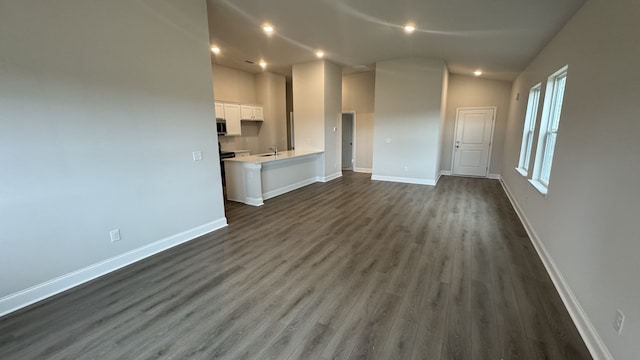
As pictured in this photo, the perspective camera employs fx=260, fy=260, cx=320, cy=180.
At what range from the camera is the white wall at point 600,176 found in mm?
1493

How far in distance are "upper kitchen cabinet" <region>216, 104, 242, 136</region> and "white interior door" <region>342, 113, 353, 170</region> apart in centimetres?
339

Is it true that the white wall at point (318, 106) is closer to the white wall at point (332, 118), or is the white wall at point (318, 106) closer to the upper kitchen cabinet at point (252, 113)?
the white wall at point (332, 118)

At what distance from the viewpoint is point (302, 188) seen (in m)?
6.17

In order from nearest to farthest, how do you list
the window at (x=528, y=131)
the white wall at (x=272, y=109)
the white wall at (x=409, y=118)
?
1. the window at (x=528, y=131)
2. the white wall at (x=409, y=118)
3. the white wall at (x=272, y=109)

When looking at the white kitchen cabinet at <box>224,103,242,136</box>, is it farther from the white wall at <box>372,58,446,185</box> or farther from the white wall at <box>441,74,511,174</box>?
the white wall at <box>441,74,511,174</box>

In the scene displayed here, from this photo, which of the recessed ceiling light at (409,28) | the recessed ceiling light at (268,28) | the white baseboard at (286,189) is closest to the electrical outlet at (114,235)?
the white baseboard at (286,189)

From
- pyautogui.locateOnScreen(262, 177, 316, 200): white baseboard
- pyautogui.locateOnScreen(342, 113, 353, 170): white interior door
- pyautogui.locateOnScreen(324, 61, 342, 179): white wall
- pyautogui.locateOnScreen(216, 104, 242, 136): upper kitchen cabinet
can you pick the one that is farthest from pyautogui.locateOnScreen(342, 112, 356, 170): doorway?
pyautogui.locateOnScreen(216, 104, 242, 136): upper kitchen cabinet

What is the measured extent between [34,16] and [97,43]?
400mm

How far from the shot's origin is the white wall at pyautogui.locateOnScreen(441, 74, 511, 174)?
23.1ft

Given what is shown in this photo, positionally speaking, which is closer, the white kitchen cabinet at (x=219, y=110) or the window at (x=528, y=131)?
the window at (x=528, y=131)

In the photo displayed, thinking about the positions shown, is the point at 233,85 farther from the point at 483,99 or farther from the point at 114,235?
the point at 483,99

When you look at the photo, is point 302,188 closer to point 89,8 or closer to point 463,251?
point 463,251

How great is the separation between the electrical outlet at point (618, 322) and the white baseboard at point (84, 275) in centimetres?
387

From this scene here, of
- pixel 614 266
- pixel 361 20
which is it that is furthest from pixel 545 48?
pixel 614 266
